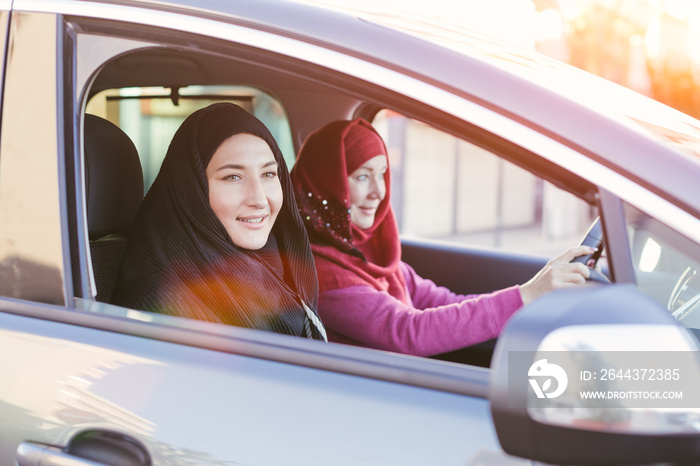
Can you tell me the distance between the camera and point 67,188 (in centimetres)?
147

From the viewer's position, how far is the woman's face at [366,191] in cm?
274

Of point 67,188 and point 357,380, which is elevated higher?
point 67,188

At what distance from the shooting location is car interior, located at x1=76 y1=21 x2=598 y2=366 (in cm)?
128

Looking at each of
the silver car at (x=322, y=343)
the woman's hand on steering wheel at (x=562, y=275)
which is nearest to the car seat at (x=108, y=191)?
the silver car at (x=322, y=343)

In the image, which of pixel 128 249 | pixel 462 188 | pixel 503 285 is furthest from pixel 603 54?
pixel 128 249

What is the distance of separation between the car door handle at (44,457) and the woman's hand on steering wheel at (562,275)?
1137 millimetres

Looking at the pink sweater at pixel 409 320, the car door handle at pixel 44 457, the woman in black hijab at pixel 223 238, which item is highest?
the woman in black hijab at pixel 223 238

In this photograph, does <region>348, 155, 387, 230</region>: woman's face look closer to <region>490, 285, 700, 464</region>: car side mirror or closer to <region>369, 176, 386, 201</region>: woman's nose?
<region>369, 176, 386, 201</region>: woman's nose

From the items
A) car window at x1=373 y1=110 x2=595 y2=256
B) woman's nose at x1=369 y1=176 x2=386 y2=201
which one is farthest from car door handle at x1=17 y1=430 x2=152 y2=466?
car window at x1=373 y1=110 x2=595 y2=256

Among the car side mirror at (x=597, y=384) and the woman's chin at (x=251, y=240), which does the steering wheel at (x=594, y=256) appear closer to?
the woman's chin at (x=251, y=240)

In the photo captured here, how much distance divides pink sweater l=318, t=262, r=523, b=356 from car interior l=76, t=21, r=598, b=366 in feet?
1.51

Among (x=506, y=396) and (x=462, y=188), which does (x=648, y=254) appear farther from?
(x=462, y=188)

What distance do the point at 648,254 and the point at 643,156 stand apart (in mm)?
368

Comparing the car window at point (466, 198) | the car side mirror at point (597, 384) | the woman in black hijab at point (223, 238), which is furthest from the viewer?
the car window at point (466, 198)
